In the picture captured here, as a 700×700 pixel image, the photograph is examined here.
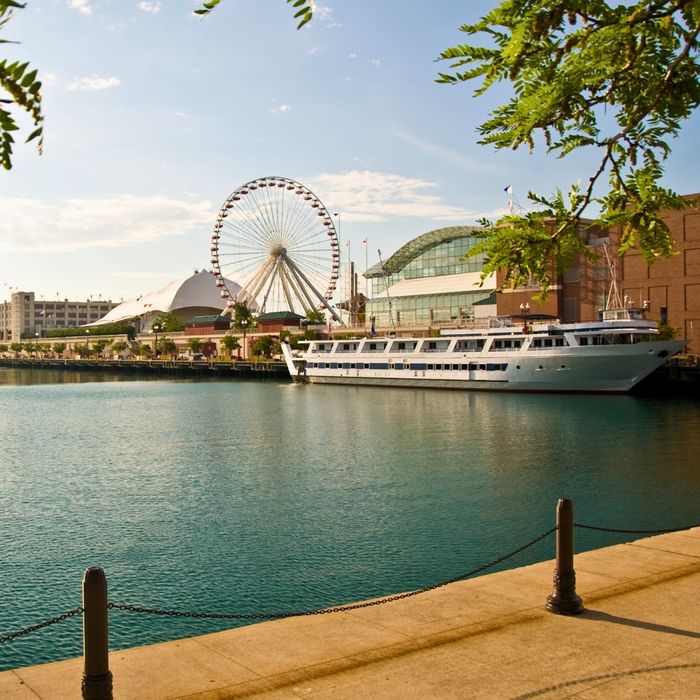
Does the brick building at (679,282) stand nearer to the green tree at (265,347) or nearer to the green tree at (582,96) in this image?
the green tree at (265,347)

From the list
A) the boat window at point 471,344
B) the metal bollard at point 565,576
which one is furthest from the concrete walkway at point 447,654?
the boat window at point 471,344

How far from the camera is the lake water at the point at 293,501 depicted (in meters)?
21.0

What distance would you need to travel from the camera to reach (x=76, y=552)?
976 inches

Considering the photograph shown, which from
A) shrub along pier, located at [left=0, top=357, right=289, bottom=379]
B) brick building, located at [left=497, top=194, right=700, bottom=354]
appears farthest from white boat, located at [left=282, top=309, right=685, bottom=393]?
shrub along pier, located at [left=0, top=357, right=289, bottom=379]

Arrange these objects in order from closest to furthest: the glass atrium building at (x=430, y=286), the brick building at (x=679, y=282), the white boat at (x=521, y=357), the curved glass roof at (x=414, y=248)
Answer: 1. the white boat at (x=521, y=357)
2. the brick building at (x=679, y=282)
3. the glass atrium building at (x=430, y=286)
4. the curved glass roof at (x=414, y=248)

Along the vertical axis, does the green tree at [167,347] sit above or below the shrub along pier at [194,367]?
above

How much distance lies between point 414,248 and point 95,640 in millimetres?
136542

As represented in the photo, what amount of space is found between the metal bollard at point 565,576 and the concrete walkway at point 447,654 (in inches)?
7.6

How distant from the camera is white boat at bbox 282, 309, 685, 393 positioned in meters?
81.1

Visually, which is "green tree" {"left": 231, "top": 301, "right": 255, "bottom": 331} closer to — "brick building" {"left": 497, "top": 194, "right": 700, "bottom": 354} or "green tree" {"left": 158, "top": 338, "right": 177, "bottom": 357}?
"green tree" {"left": 158, "top": 338, "right": 177, "bottom": 357}

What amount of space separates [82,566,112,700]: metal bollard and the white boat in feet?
254

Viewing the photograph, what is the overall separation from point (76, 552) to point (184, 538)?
11.1 feet

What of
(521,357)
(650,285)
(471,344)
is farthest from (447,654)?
(650,285)

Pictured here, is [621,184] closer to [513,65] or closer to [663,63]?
[663,63]
